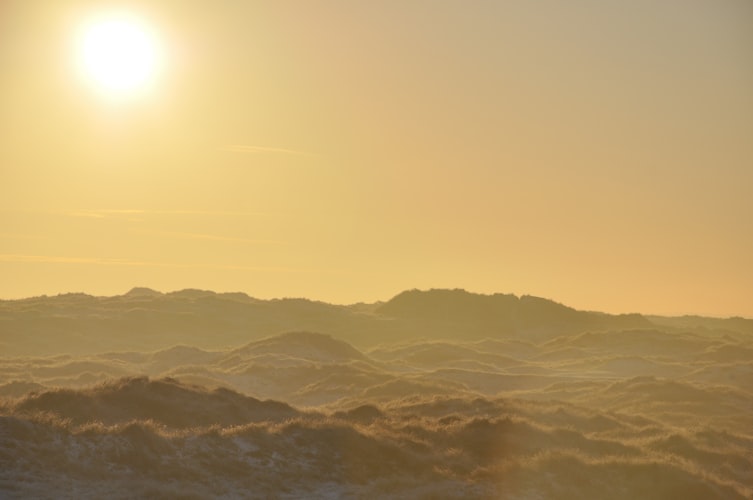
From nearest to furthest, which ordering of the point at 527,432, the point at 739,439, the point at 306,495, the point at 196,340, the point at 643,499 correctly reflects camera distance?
the point at 306,495 < the point at 643,499 < the point at 527,432 < the point at 739,439 < the point at 196,340

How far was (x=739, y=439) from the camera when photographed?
47.1 metres

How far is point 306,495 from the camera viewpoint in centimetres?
2730

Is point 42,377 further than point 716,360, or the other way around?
point 716,360

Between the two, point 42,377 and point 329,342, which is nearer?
point 42,377

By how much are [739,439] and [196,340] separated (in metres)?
113

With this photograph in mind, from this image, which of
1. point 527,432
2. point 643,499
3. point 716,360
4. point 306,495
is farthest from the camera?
point 716,360

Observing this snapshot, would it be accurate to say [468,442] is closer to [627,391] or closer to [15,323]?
[627,391]

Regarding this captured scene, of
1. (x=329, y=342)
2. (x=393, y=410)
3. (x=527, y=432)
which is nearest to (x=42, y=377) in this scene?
(x=329, y=342)

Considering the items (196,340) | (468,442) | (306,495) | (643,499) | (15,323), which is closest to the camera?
(306,495)

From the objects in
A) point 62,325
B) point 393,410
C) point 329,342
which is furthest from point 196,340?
point 393,410

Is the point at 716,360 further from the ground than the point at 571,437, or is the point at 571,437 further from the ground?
the point at 716,360

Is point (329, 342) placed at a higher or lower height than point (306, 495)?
higher

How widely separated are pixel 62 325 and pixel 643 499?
405 ft

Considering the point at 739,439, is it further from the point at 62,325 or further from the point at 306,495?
the point at 62,325
